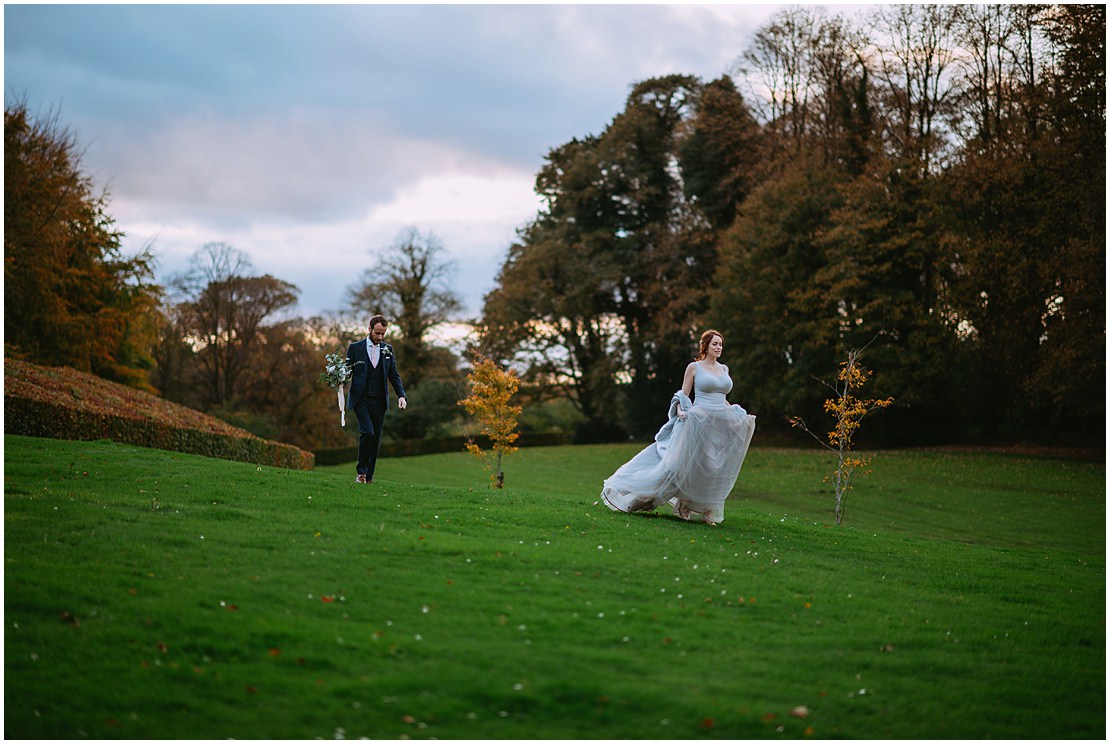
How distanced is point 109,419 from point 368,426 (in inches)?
331

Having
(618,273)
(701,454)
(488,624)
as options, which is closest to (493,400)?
(701,454)

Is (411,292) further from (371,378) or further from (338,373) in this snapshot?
(371,378)

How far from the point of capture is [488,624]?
6773 mm

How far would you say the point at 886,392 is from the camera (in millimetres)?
37156

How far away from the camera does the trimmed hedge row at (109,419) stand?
17500mm

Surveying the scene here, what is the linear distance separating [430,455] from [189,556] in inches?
1396

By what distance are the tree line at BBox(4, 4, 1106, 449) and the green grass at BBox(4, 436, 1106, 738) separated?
970 inches

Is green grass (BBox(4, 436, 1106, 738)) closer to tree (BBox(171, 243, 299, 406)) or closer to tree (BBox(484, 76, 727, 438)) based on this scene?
tree (BBox(484, 76, 727, 438))

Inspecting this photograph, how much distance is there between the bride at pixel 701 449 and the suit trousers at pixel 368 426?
4.05 metres

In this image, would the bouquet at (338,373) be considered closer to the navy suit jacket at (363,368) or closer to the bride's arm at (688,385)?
the navy suit jacket at (363,368)

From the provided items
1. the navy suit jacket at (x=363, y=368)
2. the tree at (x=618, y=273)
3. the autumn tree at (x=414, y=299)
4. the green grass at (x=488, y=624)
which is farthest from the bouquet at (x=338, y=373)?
the autumn tree at (x=414, y=299)

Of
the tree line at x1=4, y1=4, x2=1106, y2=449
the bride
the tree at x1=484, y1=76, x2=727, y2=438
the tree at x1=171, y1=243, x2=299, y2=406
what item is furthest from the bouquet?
the tree at x1=171, y1=243, x2=299, y2=406

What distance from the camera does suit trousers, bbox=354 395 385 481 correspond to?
44.1 ft

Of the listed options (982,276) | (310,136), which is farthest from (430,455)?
(982,276)
